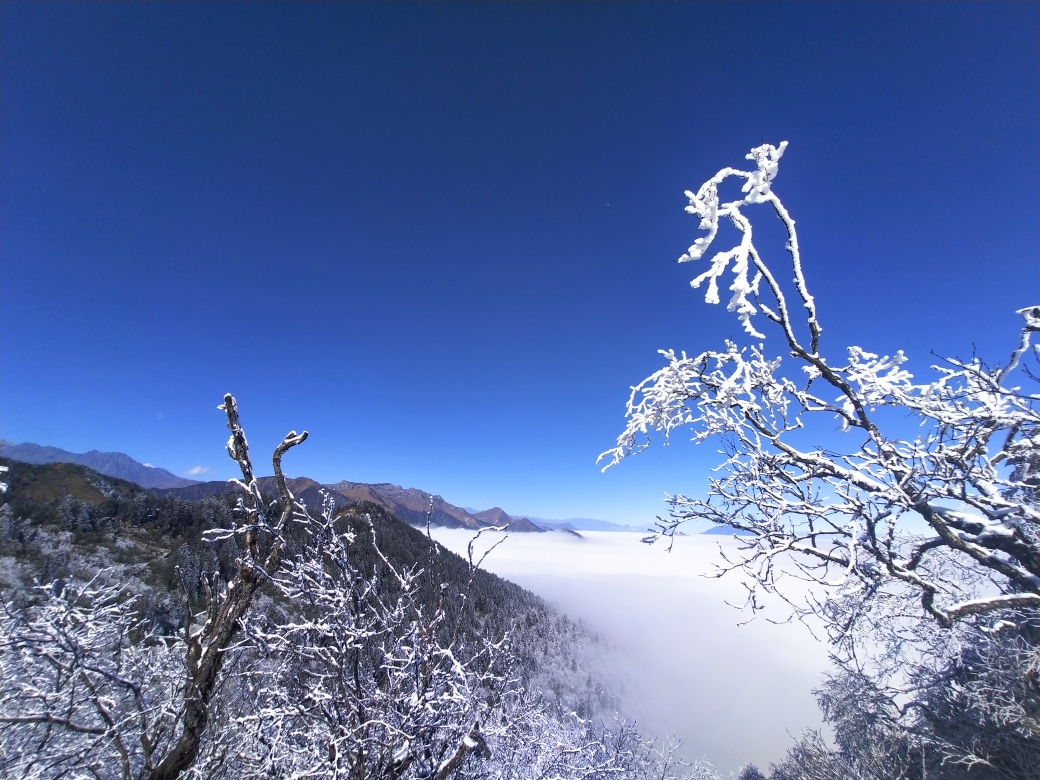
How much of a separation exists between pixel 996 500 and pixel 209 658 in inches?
240

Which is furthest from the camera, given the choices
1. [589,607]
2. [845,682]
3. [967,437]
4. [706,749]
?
[589,607]

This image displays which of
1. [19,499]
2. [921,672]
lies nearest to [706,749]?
[921,672]

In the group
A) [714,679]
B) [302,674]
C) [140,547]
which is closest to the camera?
[302,674]

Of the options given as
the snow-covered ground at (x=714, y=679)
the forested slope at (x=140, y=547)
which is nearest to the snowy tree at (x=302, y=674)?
the forested slope at (x=140, y=547)

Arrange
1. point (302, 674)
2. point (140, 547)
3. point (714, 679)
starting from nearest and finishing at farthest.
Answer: point (302, 674), point (140, 547), point (714, 679)

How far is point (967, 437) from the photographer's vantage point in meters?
3.49

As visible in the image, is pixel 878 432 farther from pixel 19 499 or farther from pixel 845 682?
pixel 19 499

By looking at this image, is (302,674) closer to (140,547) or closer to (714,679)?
(140,547)

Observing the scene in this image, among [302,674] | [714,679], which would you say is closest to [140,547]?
[302,674]

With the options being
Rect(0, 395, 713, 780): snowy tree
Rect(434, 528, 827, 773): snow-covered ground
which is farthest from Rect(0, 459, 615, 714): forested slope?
Rect(0, 395, 713, 780): snowy tree

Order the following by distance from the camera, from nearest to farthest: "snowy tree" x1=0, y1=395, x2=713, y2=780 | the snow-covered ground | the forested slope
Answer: "snowy tree" x1=0, y1=395, x2=713, y2=780 → the forested slope → the snow-covered ground

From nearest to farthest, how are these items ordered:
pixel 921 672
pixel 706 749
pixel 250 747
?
pixel 250 747, pixel 921 672, pixel 706 749

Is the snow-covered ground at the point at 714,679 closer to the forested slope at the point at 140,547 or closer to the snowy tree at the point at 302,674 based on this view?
the forested slope at the point at 140,547

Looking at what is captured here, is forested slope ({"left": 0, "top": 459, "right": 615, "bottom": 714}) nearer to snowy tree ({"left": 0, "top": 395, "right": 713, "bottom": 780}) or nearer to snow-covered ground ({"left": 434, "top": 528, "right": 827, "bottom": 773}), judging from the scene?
snow-covered ground ({"left": 434, "top": 528, "right": 827, "bottom": 773})
